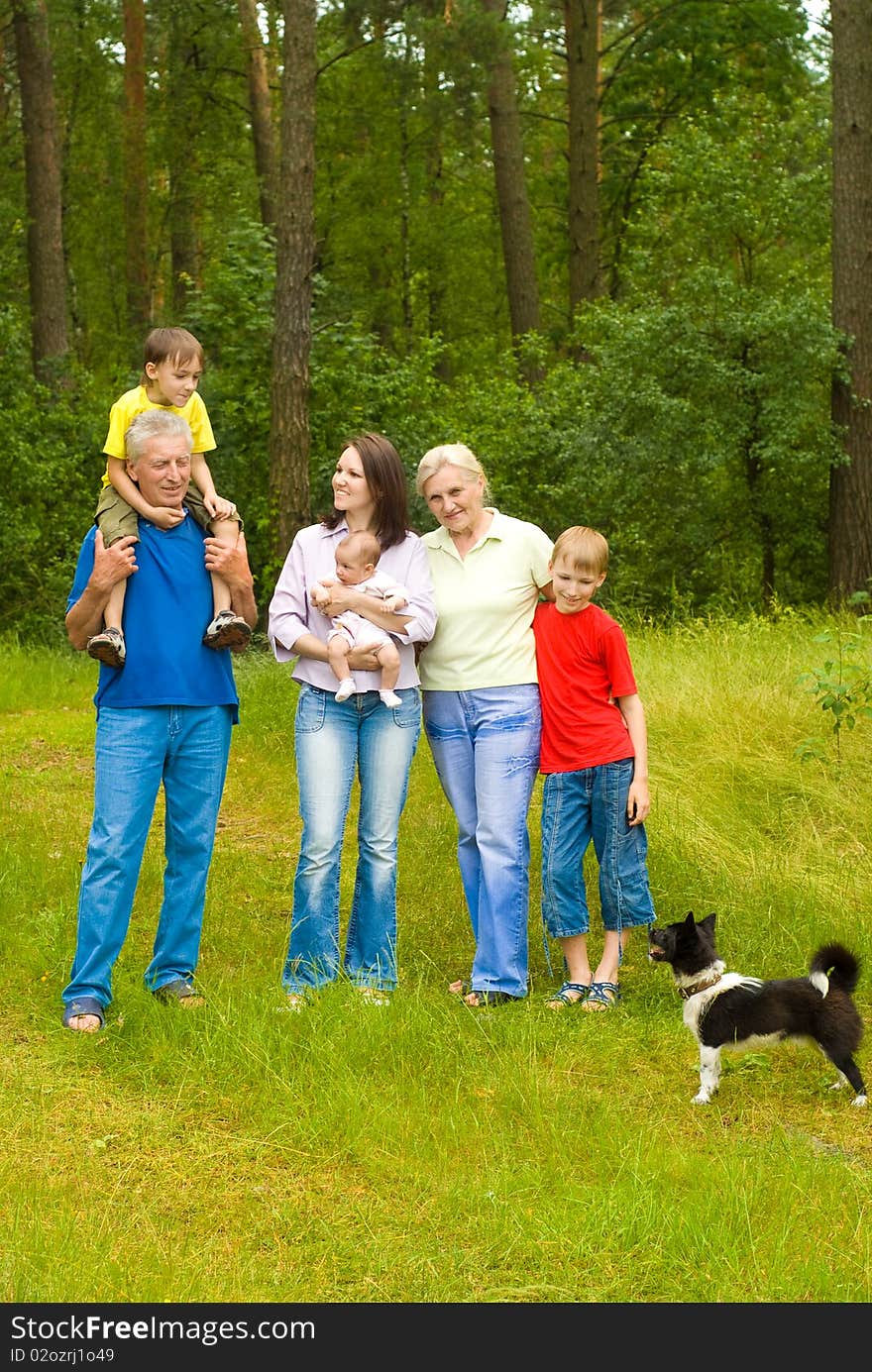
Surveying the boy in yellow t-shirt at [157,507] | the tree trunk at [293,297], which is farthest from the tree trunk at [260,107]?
the boy in yellow t-shirt at [157,507]

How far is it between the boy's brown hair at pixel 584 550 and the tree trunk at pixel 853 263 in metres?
9.66

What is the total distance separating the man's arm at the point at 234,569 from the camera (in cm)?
503

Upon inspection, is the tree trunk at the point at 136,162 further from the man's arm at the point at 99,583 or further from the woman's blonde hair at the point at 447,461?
the man's arm at the point at 99,583

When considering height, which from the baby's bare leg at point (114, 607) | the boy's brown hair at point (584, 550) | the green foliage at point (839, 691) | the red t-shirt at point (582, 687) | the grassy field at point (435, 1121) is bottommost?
the grassy field at point (435, 1121)

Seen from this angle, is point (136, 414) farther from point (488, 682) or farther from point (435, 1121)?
point (435, 1121)

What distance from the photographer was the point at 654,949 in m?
4.77

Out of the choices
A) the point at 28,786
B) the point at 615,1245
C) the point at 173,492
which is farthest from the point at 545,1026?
the point at 28,786

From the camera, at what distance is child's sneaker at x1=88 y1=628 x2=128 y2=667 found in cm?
485

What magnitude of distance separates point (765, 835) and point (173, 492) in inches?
142

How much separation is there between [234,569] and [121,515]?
415mm

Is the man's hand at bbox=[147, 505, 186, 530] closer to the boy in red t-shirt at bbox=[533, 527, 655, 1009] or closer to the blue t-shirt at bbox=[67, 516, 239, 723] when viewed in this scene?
the blue t-shirt at bbox=[67, 516, 239, 723]

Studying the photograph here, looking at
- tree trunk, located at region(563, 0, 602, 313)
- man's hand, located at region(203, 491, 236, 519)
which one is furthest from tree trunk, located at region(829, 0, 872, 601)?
man's hand, located at region(203, 491, 236, 519)

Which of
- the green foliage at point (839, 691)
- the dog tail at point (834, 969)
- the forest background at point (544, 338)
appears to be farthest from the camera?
the forest background at point (544, 338)

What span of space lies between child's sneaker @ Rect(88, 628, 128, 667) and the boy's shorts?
30cm
